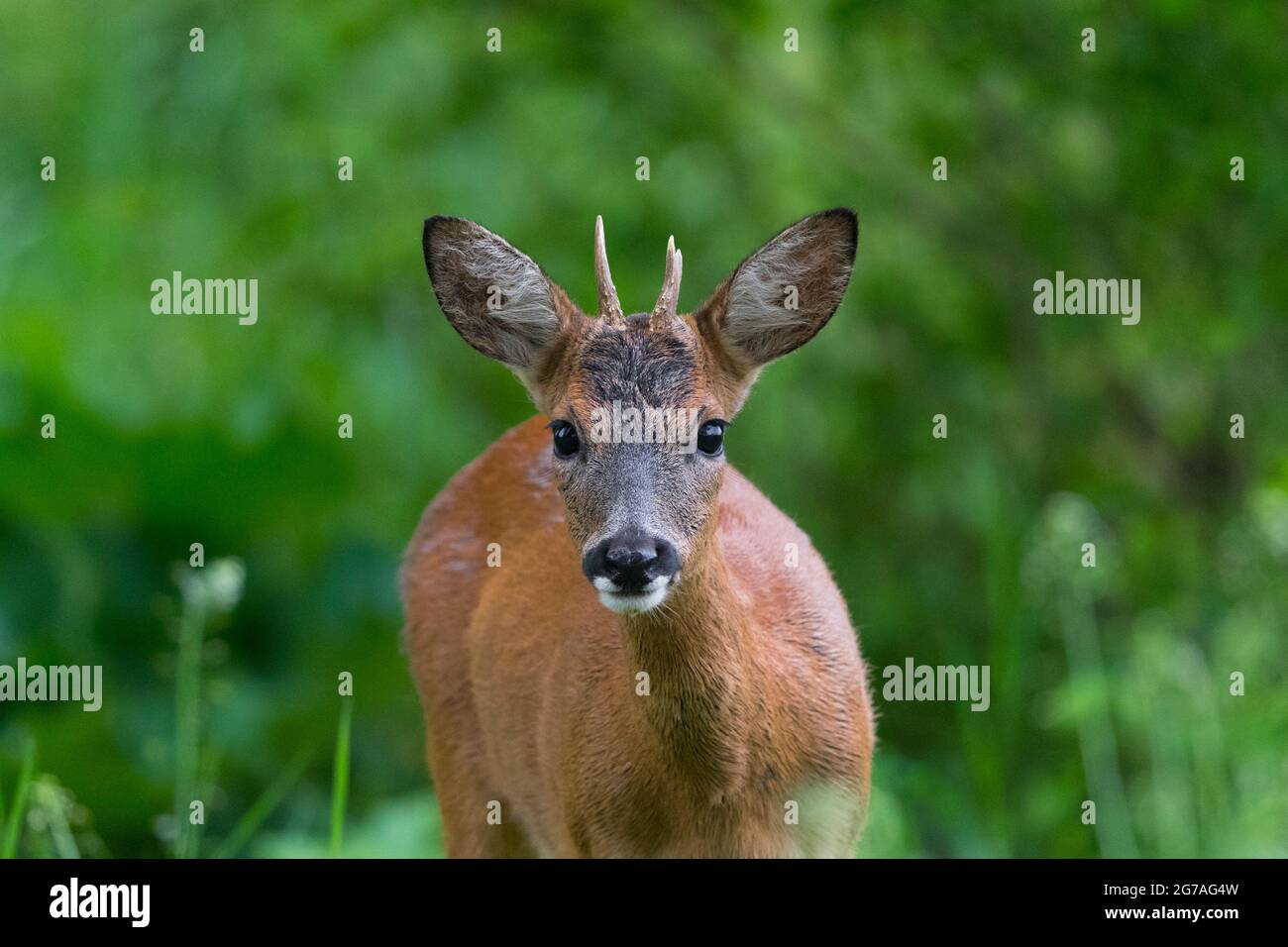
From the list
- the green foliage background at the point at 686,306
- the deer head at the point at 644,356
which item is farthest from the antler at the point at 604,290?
the green foliage background at the point at 686,306

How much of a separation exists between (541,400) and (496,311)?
10.6 inches

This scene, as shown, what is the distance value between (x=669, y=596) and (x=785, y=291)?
71 centimetres

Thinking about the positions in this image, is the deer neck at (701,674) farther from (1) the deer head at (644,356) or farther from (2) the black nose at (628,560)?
(2) the black nose at (628,560)

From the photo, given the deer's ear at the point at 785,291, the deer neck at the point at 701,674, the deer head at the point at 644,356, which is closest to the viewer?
the deer head at the point at 644,356

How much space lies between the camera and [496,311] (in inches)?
168

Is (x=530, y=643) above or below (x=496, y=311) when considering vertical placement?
below

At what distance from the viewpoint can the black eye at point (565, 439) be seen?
4199mm

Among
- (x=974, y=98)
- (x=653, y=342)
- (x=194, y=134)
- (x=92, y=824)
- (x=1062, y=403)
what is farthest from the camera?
(x=194, y=134)

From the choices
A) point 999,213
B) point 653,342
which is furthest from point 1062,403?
point 653,342

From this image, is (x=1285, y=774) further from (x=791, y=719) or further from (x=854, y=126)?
(x=854, y=126)

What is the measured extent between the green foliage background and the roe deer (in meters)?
1.77

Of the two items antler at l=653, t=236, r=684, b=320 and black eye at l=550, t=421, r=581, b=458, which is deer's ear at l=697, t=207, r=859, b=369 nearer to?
antler at l=653, t=236, r=684, b=320

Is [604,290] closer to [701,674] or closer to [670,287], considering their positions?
[670,287]

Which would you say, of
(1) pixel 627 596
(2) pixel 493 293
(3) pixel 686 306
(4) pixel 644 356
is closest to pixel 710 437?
(4) pixel 644 356
